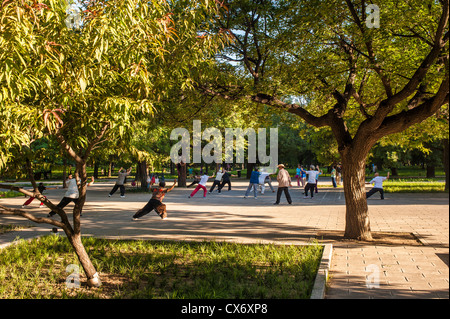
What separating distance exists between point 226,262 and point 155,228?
4813 mm

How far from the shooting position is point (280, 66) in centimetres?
1056

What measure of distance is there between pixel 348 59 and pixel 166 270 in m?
5.95

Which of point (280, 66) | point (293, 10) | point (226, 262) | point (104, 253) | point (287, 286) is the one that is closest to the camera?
point (287, 286)

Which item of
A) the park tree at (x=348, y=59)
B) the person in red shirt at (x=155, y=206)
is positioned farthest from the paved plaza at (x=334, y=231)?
the park tree at (x=348, y=59)

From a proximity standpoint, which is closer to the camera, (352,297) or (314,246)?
(352,297)

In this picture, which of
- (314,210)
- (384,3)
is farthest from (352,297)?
(314,210)

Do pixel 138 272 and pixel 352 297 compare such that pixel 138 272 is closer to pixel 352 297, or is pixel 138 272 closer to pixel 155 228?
pixel 352 297

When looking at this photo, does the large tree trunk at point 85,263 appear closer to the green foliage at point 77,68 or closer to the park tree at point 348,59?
the green foliage at point 77,68

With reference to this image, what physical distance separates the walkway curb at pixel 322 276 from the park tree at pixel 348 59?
6.64 feet

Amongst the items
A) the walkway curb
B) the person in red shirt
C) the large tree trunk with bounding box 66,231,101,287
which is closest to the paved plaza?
the walkway curb

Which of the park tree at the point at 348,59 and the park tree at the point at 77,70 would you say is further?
the park tree at the point at 348,59

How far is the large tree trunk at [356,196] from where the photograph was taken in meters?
9.66
